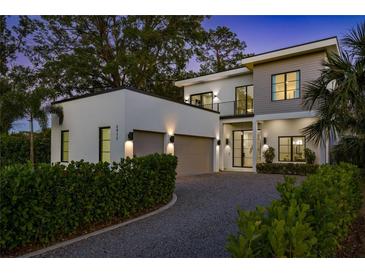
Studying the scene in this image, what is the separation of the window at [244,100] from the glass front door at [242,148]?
1.28 m

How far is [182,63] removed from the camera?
2059 cm

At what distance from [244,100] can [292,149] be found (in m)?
4.05

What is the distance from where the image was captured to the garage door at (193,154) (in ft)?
40.4

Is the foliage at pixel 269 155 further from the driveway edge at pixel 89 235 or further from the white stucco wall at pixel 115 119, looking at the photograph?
the driveway edge at pixel 89 235

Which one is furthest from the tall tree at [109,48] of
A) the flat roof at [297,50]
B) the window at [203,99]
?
the flat roof at [297,50]

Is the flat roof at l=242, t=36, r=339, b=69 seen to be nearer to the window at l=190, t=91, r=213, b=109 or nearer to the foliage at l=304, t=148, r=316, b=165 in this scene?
the window at l=190, t=91, r=213, b=109

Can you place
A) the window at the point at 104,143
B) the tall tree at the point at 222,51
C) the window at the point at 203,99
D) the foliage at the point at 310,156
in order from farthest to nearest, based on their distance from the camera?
the tall tree at the point at 222,51
the window at the point at 203,99
the foliage at the point at 310,156
the window at the point at 104,143

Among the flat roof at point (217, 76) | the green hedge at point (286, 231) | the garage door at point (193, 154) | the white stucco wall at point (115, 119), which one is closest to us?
the green hedge at point (286, 231)

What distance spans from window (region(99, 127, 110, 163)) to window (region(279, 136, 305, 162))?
32.2 ft

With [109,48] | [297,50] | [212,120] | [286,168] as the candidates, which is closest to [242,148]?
[212,120]

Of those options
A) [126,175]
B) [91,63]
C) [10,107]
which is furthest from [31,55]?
[126,175]

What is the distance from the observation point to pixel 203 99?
17.8m

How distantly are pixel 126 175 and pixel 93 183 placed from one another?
845 mm
